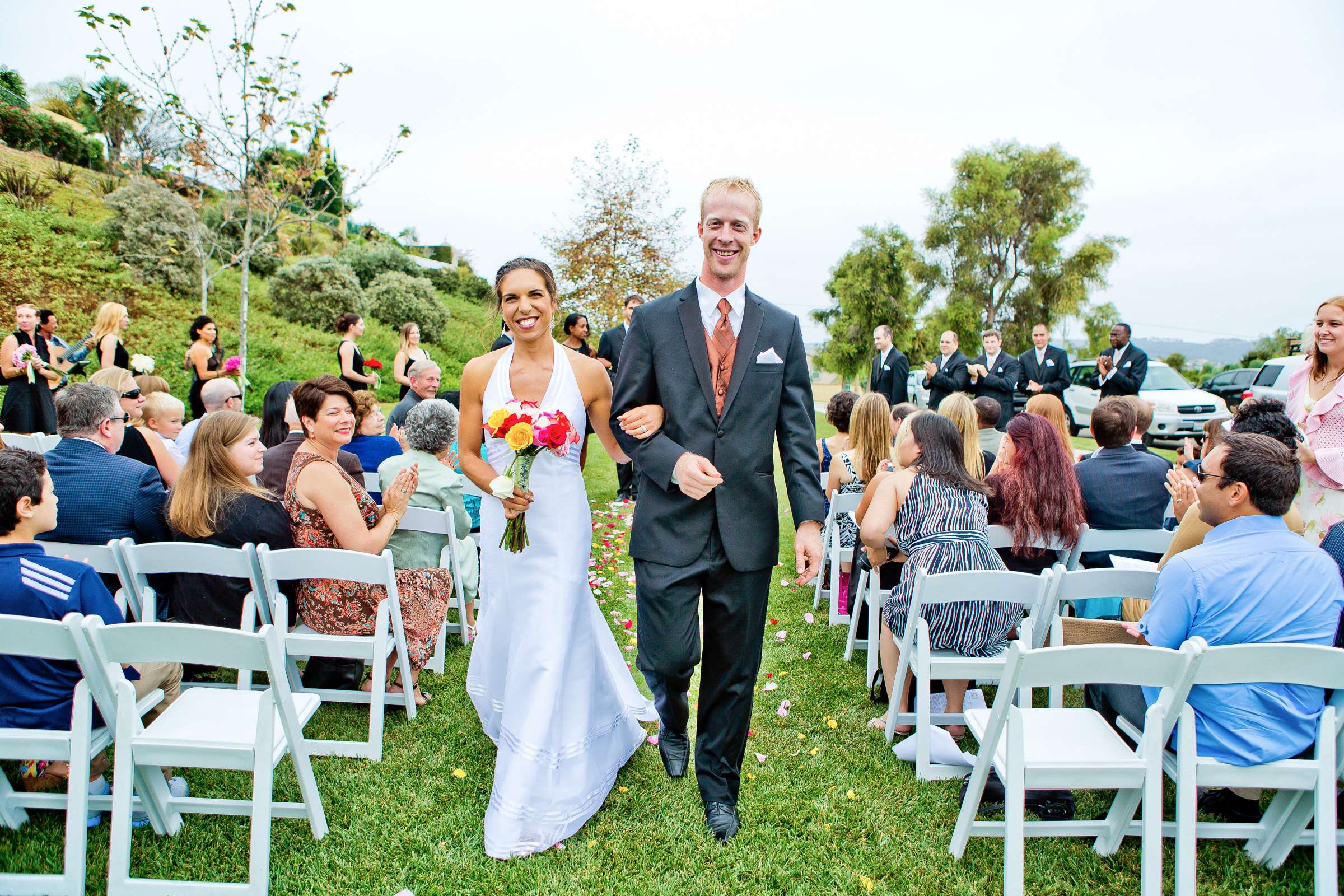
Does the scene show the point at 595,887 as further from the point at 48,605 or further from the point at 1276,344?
the point at 1276,344

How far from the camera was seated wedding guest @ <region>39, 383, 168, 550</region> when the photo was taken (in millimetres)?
3586

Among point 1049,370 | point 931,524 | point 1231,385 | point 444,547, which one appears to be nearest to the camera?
point 931,524

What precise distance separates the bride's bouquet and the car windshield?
17.6 meters

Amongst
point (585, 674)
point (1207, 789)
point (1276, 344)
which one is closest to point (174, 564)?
point (585, 674)

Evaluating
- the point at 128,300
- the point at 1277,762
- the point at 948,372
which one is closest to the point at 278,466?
the point at 1277,762

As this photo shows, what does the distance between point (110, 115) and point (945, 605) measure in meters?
24.8

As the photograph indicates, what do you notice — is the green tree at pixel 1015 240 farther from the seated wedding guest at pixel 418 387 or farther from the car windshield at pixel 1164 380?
the seated wedding guest at pixel 418 387

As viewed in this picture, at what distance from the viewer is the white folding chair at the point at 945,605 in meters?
3.19

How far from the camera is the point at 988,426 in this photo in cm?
646

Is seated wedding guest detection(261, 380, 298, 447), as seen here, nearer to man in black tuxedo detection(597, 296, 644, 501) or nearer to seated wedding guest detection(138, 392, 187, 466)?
seated wedding guest detection(138, 392, 187, 466)

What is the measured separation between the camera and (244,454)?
3629mm

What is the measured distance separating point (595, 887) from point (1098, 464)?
3.55 metres

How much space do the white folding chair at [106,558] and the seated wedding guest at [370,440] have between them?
184 cm

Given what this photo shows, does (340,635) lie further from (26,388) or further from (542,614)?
(26,388)
